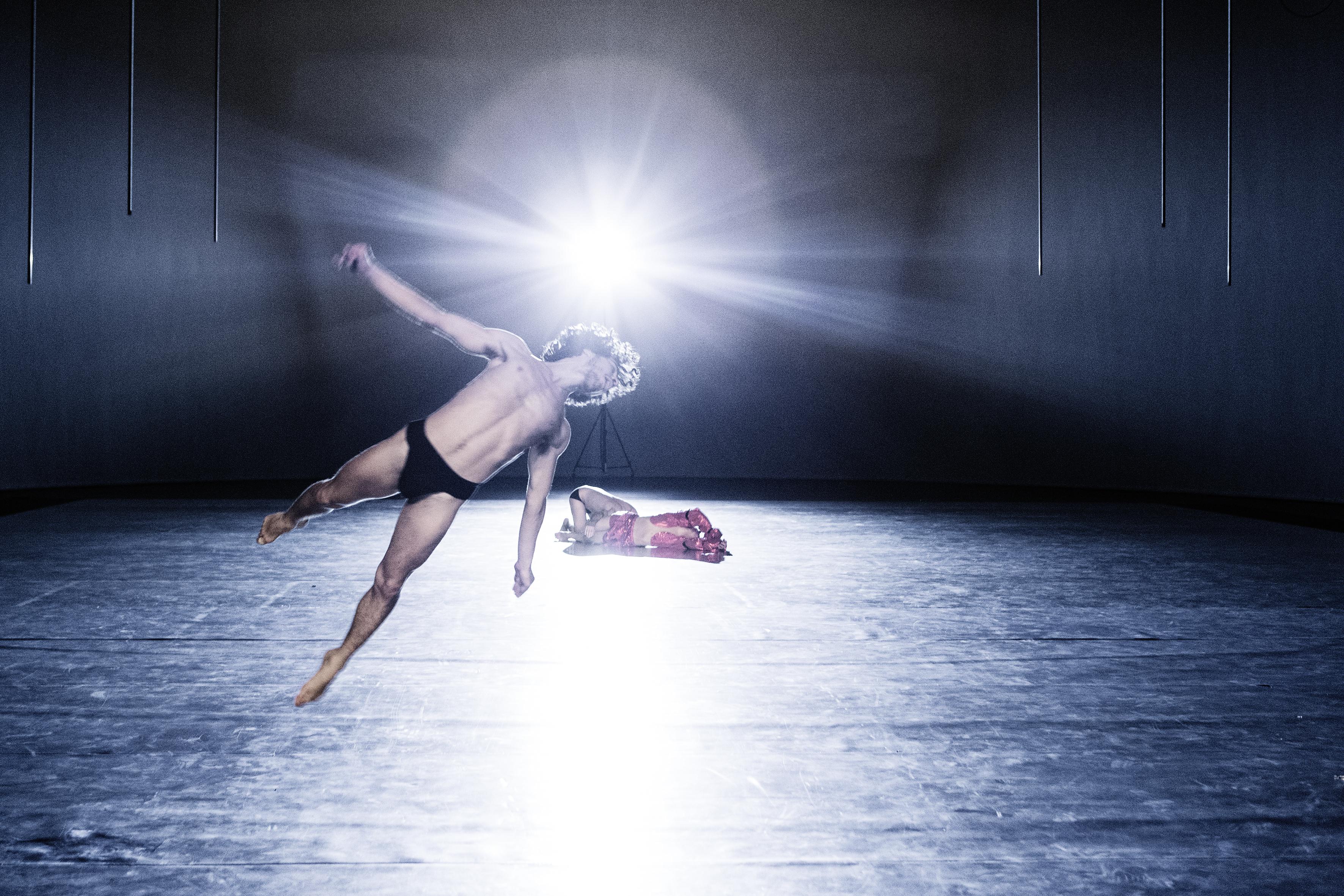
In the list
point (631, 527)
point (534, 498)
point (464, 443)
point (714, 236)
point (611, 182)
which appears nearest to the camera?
point (464, 443)

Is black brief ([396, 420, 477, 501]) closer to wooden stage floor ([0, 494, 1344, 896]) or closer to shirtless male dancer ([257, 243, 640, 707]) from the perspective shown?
shirtless male dancer ([257, 243, 640, 707])

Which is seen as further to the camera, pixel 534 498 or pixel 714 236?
pixel 714 236

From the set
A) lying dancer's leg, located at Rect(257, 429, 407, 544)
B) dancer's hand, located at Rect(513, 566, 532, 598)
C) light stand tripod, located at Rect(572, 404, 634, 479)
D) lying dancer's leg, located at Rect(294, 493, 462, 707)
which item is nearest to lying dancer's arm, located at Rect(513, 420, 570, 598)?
dancer's hand, located at Rect(513, 566, 532, 598)

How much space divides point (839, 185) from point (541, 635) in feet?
29.9

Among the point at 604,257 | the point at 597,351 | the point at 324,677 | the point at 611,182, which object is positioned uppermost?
the point at 611,182

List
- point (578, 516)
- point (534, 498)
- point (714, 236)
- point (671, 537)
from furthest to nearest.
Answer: point (714, 236)
point (578, 516)
point (671, 537)
point (534, 498)

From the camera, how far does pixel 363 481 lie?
2.96 metres

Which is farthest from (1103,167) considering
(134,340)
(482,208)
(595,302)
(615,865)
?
(615,865)

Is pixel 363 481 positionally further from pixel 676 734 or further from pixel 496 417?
pixel 676 734

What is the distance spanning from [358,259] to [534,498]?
803 millimetres

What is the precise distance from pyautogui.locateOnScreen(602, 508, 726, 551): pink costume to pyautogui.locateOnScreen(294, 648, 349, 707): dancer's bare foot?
3403mm

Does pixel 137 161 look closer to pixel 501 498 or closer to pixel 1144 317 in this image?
pixel 501 498

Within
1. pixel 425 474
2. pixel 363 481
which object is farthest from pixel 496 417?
pixel 363 481

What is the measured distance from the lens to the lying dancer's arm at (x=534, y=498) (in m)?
3.01
